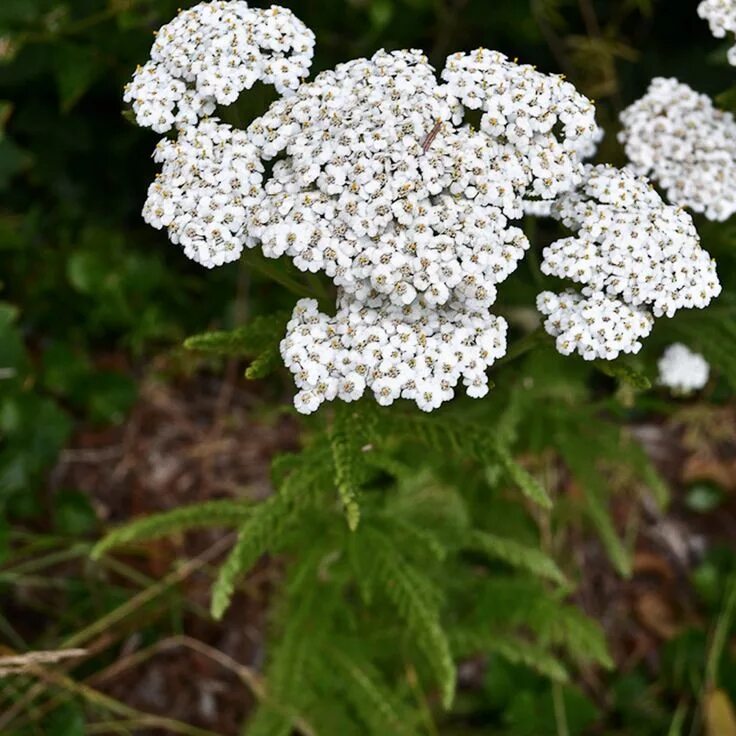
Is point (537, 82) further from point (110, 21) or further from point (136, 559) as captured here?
point (136, 559)

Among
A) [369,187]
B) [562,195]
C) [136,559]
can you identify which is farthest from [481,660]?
[369,187]

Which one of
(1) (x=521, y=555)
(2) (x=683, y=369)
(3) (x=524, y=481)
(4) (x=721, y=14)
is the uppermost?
(4) (x=721, y=14)

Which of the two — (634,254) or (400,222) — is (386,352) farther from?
(634,254)

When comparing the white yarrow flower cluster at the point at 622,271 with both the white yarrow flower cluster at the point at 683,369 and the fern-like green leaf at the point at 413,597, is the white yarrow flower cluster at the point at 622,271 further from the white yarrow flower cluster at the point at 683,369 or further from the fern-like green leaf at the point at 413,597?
the white yarrow flower cluster at the point at 683,369

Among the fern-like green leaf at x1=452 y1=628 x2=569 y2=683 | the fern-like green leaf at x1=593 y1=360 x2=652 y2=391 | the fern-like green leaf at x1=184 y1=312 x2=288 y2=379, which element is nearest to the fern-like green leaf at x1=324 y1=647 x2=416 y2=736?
the fern-like green leaf at x1=452 y1=628 x2=569 y2=683

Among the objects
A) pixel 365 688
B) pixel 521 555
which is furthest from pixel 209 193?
pixel 365 688

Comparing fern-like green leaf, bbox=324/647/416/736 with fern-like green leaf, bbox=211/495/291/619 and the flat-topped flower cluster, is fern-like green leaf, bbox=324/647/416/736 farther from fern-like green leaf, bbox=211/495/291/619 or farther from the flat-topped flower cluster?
the flat-topped flower cluster
